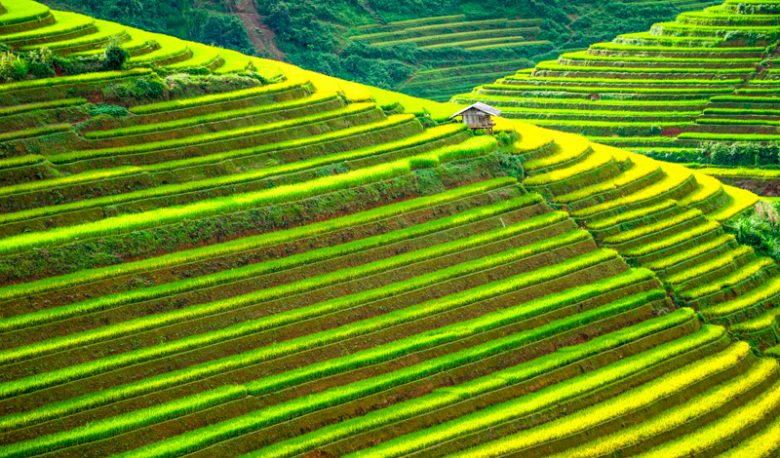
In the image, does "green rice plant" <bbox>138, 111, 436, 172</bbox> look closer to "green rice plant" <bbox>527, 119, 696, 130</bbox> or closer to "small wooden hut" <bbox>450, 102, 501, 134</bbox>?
"small wooden hut" <bbox>450, 102, 501, 134</bbox>

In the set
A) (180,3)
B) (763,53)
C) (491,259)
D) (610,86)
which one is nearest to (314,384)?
(491,259)

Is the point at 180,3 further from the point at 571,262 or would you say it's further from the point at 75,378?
the point at 75,378

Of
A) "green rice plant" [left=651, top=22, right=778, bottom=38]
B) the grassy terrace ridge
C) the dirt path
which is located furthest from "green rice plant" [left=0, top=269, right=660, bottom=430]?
the dirt path

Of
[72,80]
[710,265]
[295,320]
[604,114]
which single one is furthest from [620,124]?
[295,320]

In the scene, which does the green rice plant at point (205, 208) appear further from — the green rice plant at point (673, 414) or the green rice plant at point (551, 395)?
the green rice plant at point (673, 414)

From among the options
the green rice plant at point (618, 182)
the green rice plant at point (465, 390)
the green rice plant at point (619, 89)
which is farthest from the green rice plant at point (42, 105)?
the green rice plant at point (619, 89)

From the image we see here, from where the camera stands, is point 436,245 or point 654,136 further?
point 654,136
